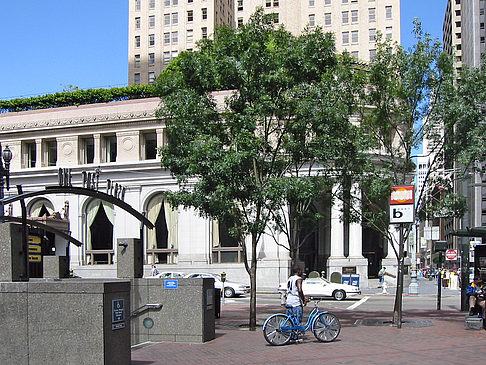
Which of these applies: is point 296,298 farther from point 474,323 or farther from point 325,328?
point 474,323

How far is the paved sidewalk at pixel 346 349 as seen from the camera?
13164 mm

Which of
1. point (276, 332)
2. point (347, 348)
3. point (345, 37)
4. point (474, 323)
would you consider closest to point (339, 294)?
point (474, 323)

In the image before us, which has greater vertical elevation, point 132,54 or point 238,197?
point 132,54

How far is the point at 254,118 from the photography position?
1967 centimetres

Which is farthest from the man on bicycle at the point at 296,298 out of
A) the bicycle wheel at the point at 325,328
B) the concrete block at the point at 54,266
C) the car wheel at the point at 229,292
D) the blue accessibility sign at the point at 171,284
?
the car wheel at the point at 229,292

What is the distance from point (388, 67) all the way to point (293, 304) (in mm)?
10133

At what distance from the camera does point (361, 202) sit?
874 inches

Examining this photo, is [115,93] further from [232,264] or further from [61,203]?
[232,264]

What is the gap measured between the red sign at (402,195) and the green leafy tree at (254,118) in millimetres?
1659

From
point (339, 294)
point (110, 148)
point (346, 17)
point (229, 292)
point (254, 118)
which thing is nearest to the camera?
point (254, 118)

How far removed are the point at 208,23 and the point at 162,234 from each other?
1727 inches

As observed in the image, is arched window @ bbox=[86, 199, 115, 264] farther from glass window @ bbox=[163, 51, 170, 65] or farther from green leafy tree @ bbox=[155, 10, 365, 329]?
glass window @ bbox=[163, 51, 170, 65]

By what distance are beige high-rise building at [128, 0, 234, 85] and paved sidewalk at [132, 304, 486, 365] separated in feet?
243

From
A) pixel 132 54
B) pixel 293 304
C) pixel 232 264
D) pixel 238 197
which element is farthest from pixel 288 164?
pixel 132 54
